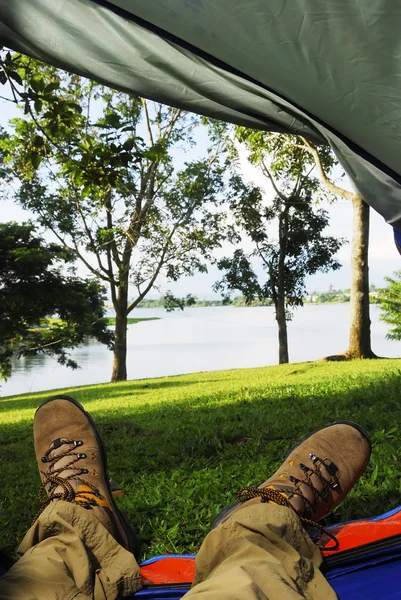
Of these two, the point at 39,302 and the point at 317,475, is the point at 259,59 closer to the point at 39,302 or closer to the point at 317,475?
the point at 317,475

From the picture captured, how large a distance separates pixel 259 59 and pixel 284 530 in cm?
114

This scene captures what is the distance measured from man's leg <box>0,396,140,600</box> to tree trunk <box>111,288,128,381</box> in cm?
1245

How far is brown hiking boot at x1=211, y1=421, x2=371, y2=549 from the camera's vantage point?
144 cm

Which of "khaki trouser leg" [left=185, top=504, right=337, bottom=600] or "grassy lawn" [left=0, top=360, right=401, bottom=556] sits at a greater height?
"khaki trouser leg" [left=185, top=504, right=337, bottom=600]

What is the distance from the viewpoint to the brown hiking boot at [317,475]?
144 cm

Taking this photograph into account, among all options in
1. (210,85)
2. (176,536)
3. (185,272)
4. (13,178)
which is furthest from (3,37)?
(13,178)

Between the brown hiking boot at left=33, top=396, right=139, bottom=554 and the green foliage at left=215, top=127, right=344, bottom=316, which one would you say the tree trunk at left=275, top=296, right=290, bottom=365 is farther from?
the brown hiking boot at left=33, top=396, right=139, bottom=554

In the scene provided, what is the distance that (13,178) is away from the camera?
1533cm

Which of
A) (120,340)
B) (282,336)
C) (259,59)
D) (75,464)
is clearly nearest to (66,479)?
(75,464)

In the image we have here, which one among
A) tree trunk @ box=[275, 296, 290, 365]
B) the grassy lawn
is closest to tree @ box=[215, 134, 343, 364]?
tree trunk @ box=[275, 296, 290, 365]

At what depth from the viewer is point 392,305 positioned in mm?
13383

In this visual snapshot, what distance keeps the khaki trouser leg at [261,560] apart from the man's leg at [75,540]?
0.22 meters

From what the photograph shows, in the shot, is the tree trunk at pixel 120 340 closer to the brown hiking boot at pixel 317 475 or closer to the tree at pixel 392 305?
the tree at pixel 392 305

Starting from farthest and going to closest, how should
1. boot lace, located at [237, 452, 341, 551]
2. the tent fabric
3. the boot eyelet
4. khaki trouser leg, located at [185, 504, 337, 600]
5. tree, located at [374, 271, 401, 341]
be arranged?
1. tree, located at [374, 271, 401, 341]
2. the boot eyelet
3. boot lace, located at [237, 452, 341, 551]
4. the tent fabric
5. khaki trouser leg, located at [185, 504, 337, 600]
